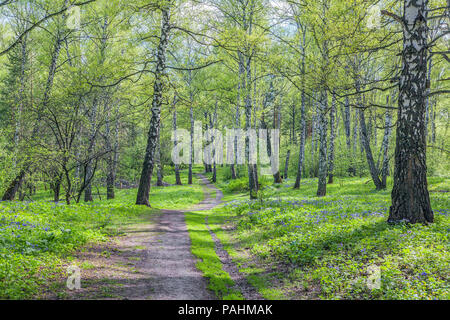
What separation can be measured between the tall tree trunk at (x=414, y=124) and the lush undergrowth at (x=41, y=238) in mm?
8181

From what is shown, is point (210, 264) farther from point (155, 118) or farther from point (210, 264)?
point (155, 118)

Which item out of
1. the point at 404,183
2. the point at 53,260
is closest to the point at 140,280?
the point at 53,260

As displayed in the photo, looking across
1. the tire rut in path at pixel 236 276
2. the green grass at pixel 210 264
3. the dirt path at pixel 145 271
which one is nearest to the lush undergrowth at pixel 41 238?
the dirt path at pixel 145 271

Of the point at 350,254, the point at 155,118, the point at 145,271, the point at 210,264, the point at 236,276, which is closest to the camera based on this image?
the point at 145,271

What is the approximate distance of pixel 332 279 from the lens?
5250 mm

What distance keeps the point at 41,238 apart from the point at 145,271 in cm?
264

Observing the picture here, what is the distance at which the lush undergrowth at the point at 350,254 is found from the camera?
15.5ft

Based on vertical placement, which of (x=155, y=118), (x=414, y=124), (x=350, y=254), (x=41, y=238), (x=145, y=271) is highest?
(x=155, y=118)

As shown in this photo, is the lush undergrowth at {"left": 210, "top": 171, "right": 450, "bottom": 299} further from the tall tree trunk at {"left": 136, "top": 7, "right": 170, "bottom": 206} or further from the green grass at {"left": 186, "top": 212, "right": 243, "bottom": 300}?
the tall tree trunk at {"left": 136, "top": 7, "right": 170, "bottom": 206}

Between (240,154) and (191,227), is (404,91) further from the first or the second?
(240,154)

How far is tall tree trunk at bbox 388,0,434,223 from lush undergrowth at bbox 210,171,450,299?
549 mm

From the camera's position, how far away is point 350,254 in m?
6.17

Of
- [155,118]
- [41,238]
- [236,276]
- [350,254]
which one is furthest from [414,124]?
[155,118]

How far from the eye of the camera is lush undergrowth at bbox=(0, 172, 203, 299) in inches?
179
